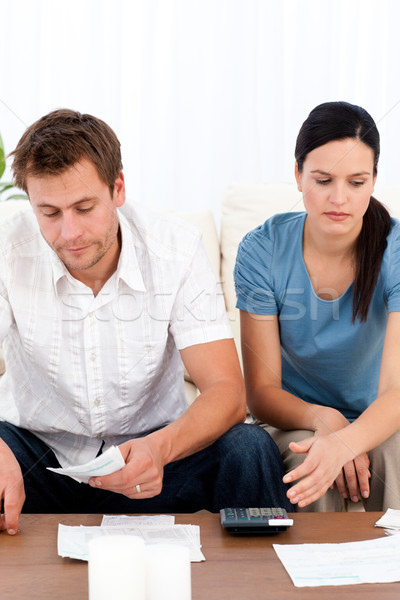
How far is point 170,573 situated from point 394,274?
955 mm

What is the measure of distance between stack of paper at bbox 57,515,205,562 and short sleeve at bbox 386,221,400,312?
2.28ft

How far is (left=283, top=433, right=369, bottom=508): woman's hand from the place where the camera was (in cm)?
123

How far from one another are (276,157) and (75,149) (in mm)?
1638

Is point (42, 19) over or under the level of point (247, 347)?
over

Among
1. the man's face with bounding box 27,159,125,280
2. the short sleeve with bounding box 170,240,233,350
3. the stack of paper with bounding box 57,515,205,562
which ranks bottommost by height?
the stack of paper with bounding box 57,515,205,562

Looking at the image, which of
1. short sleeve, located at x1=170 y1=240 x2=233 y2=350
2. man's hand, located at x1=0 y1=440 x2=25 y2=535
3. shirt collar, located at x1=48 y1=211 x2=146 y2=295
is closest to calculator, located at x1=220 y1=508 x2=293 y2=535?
man's hand, located at x1=0 y1=440 x2=25 y2=535

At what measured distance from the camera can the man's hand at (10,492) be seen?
43.6 inches

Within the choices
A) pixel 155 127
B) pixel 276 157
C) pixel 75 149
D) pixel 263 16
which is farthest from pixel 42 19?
pixel 75 149

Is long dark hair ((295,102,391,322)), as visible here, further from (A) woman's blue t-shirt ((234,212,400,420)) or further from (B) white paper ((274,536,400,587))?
(B) white paper ((274,536,400,587))

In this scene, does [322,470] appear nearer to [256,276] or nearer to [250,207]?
[256,276]

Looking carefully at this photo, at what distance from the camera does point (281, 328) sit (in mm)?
1663

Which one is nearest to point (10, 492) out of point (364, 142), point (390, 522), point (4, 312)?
point (4, 312)

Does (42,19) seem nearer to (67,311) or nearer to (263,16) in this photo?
(263,16)

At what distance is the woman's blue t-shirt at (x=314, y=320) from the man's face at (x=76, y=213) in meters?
0.39
